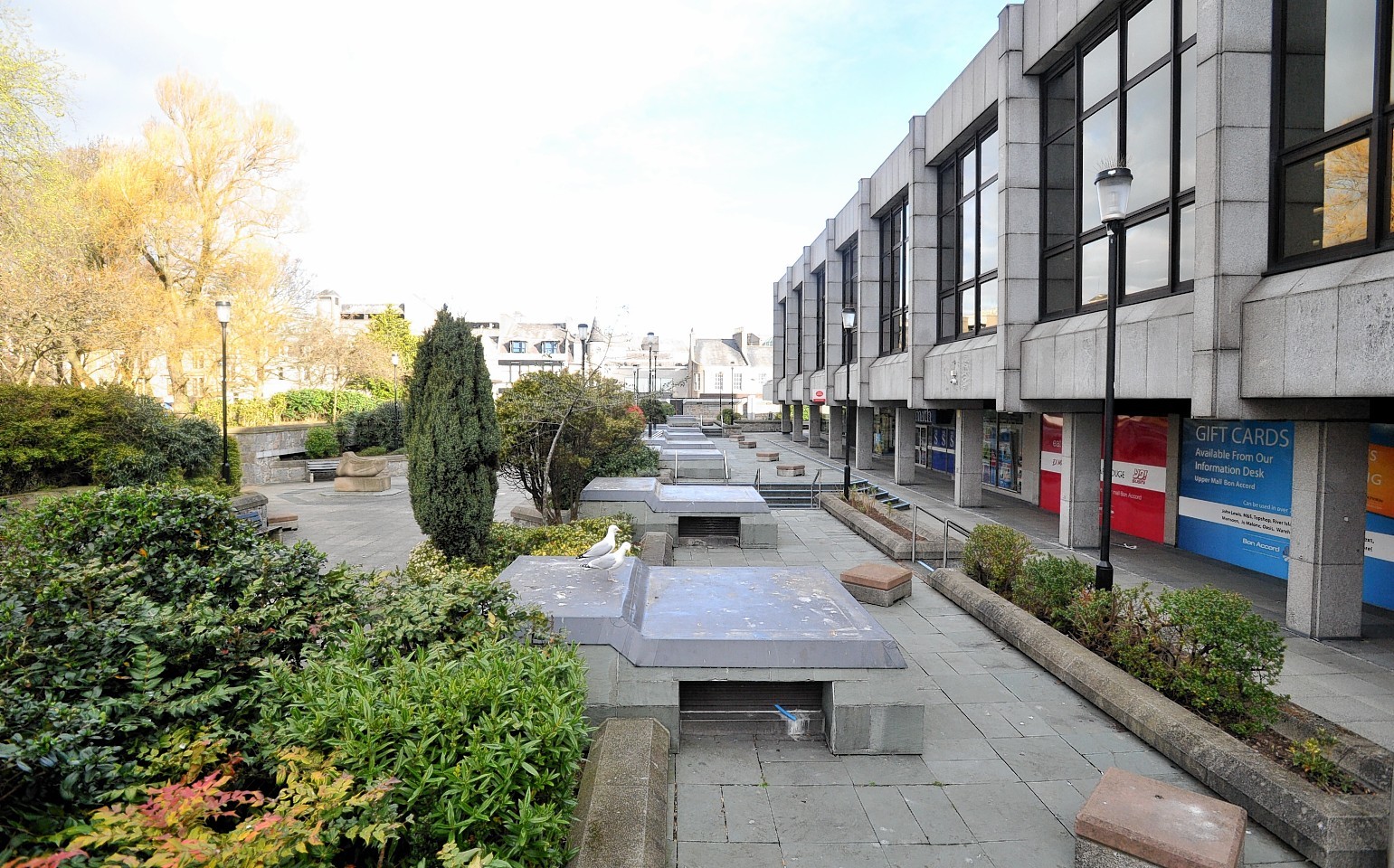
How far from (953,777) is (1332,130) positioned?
970 centimetres

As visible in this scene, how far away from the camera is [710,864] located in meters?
4.57

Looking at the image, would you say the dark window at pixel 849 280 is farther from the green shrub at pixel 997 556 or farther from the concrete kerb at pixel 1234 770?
the concrete kerb at pixel 1234 770

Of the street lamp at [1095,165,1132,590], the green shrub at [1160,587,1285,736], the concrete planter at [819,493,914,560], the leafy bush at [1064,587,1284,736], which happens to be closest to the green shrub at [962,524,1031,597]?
the street lamp at [1095,165,1132,590]

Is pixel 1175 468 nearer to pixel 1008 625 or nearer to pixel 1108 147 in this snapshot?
pixel 1108 147

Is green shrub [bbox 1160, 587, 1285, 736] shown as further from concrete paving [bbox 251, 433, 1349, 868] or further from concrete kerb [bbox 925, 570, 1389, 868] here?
concrete paving [bbox 251, 433, 1349, 868]

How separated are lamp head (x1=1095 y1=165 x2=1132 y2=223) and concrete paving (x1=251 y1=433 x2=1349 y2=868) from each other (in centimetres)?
542

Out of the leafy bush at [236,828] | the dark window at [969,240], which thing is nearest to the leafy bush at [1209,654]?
the leafy bush at [236,828]

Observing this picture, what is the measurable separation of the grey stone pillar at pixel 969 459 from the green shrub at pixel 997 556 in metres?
9.48

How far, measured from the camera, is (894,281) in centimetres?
2658

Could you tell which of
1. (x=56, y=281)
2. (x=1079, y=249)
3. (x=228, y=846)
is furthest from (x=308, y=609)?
(x=56, y=281)

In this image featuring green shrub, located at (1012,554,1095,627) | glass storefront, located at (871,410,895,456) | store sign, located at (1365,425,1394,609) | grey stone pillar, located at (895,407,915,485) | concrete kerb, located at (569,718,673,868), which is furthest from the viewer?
glass storefront, located at (871,410,895,456)

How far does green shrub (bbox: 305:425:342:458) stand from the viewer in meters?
30.3

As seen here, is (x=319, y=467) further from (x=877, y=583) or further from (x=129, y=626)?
(x=129, y=626)

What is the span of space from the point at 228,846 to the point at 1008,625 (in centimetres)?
842
